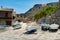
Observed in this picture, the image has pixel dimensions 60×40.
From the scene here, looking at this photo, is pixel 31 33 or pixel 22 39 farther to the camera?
pixel 31 33

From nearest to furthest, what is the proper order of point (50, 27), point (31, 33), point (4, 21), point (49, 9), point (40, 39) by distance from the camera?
point (40, 39)
point (31, 33)
point (50, 27)
point (4, 21)
point (49, 9)

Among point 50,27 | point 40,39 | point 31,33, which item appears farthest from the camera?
point 50,27

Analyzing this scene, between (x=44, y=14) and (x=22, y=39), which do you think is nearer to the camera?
(x=22, y=39)

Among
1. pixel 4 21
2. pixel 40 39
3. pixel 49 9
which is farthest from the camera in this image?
pixel 49 9

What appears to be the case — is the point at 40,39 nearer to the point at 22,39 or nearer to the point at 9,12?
the point at 22,39

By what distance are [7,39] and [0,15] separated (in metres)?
37.7

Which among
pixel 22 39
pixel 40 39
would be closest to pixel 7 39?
pixel 22 39

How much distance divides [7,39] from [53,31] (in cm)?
1273

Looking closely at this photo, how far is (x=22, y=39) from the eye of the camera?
30.9 m

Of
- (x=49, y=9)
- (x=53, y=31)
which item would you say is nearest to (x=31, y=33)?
A: (x=53, y=31)

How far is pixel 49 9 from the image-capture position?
3676 inches

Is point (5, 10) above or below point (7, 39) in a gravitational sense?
above

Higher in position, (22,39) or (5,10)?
(5,10)

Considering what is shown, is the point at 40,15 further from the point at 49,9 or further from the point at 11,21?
the point at 11,21
